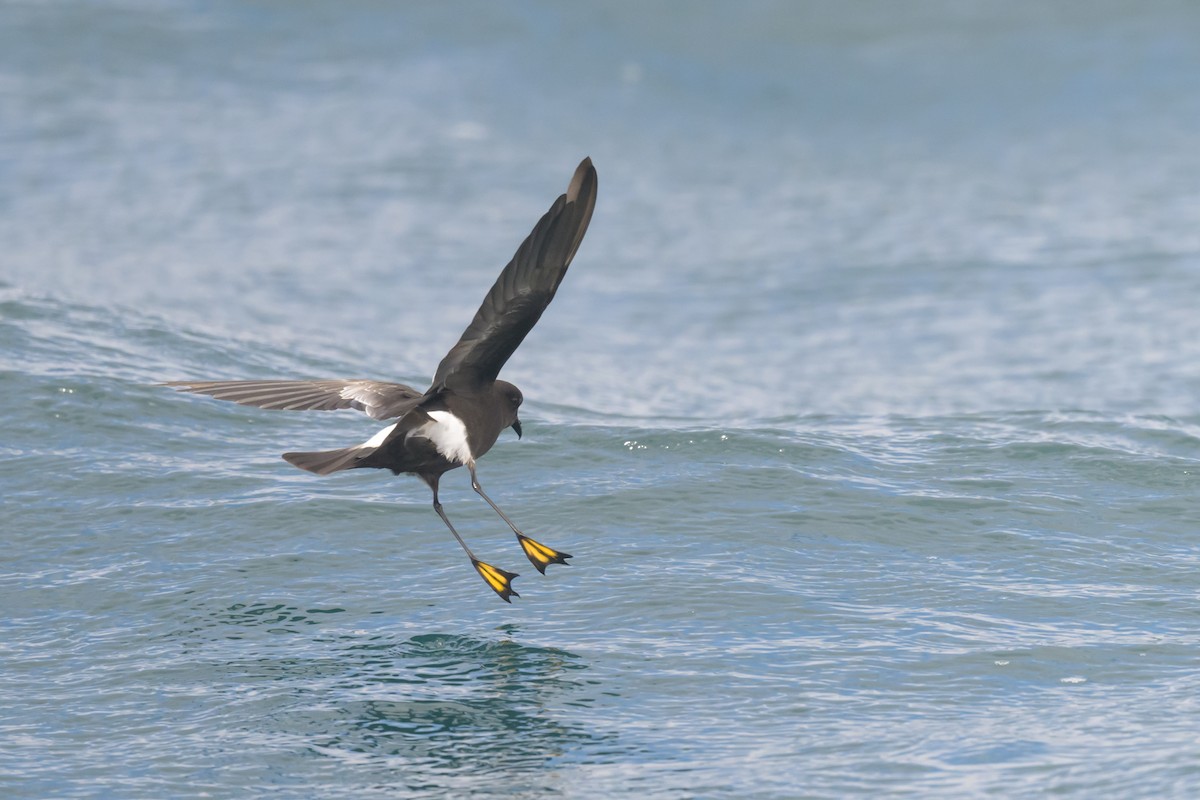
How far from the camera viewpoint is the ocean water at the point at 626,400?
192 inches

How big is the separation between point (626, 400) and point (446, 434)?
15.0ft

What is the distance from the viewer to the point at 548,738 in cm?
479

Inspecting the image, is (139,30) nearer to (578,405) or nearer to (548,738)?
(578,405)

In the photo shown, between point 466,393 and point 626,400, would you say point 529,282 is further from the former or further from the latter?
point 626,400

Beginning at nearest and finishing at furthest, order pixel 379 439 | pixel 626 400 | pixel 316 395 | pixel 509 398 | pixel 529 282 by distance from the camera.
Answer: pixel 529 282
pixel 379 439
pixel 316 395
pixel 509 398
pixel 626 400

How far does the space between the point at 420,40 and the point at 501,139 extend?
2.68 metres

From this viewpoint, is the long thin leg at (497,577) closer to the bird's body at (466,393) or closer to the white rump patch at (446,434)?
the bird's body at (466,393)

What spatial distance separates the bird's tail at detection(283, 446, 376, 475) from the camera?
5398 mm

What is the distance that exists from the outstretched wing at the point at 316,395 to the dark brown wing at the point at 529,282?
452 mm

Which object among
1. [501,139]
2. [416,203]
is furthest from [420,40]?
[416,203]

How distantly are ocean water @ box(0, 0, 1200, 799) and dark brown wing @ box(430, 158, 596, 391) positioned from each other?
1080mm

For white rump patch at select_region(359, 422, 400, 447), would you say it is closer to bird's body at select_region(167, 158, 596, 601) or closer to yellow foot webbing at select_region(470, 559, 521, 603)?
bird's body at select_region(167, 158, 596, 601)

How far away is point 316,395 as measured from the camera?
6.21 meters

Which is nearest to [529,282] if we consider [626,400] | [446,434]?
[446,434]
